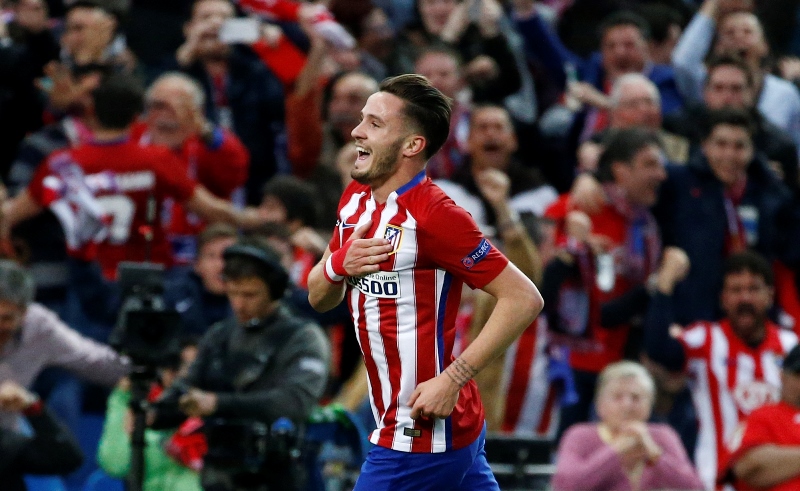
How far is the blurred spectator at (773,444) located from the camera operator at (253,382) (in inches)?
76.7

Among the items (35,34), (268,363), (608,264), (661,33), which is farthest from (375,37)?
(268,363)

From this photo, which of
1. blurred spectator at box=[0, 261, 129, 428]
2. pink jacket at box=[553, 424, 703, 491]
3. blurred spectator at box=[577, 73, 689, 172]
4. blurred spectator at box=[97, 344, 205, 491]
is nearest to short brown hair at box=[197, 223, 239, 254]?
blurred spectator at box=[0, 261, 129, 428]

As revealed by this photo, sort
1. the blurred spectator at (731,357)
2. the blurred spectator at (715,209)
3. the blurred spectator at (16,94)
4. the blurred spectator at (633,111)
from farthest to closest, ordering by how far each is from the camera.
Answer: the blurred spectator at (16,94) < the blurred spectator at (633,111) < the blurred spectator at (715,209) < the blurred spectator at (731,357)

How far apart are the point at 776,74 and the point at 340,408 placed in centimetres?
525

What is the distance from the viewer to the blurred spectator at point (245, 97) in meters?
9.30

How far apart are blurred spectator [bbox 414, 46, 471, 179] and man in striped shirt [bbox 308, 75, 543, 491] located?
440 cm

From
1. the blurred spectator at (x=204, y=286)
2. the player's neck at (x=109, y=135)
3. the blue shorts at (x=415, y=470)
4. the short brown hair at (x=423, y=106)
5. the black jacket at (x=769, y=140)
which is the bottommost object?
the blue shorts at (x=415, y=470)

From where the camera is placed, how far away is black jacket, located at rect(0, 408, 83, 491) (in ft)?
20.8

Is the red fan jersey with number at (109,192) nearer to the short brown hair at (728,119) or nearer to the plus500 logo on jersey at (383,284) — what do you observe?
the short brown hair at (728,119)

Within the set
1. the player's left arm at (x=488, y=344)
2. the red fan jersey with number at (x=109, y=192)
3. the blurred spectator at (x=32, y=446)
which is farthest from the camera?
the red fan jersey with number at (x=109, y=192)

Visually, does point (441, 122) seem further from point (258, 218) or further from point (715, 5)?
point (715, 5)

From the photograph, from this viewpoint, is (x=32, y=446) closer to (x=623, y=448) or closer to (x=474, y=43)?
(x=623, y=448)

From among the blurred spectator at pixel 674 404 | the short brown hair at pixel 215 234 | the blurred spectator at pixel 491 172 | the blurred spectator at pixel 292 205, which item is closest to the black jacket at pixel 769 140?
the blurred spectator at pixel 491 172

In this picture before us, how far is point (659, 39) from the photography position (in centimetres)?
1048
